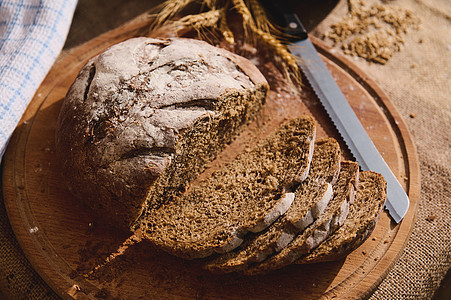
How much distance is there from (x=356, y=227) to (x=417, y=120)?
6.00 ft

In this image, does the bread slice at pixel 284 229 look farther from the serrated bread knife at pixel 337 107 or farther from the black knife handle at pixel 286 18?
the black knife handle at pixel 286 18

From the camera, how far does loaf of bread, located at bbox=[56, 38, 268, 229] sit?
2.80 m

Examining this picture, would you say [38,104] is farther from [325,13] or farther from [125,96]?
[325,13]

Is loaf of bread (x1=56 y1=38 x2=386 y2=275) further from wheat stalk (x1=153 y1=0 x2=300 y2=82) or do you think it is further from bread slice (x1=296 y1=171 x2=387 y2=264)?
wheat stalk (x1=153 y1=0 x2=300 y2=82)

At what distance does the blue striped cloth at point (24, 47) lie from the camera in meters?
3.30

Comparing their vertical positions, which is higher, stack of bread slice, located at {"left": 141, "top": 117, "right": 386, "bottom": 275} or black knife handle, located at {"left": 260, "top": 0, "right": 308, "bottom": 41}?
black knife handle, located at {"left": 260, "top": 0, "right": 308, "bottom": 41}

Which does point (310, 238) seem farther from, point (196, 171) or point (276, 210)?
point (196, 171)

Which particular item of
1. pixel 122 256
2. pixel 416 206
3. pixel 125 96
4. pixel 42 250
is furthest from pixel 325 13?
pixel 42 250

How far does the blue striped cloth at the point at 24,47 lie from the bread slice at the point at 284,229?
2093 millimetres

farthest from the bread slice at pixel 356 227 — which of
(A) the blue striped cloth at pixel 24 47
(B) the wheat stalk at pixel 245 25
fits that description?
(A) the blue striped cloth at pixel 24 47

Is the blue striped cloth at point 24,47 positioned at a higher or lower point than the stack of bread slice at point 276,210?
higher

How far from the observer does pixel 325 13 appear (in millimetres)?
4770

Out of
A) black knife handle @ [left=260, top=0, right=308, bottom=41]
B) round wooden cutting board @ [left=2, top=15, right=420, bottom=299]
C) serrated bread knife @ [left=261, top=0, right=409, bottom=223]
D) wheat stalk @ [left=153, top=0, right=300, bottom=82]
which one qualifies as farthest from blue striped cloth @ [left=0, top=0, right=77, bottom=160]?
serrated bread knife @ [left=261, top=0, right=409, bottom=223]

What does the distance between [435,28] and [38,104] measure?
460cm
